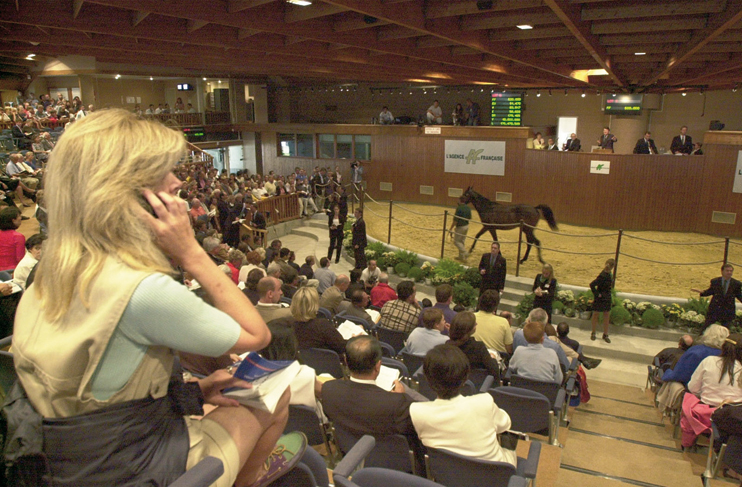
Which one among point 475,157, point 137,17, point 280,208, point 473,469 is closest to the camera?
point 473,469

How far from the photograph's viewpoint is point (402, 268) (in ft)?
36.6

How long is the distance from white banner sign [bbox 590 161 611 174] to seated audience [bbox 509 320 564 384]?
12209 millimetres

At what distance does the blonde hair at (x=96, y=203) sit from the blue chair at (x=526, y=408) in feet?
9.72

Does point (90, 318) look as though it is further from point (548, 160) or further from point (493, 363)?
point (548, 160)

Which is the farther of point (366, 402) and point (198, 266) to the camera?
point (366, 402)

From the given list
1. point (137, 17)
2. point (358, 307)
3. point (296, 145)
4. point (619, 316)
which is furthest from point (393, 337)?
point (296, 145)

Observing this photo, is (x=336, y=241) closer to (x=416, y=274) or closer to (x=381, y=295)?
(x=416, y=274)

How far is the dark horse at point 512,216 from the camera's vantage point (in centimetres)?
1135

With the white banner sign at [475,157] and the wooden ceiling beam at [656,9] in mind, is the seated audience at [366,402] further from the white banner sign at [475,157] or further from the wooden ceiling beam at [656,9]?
the white banner sign at [475,157]

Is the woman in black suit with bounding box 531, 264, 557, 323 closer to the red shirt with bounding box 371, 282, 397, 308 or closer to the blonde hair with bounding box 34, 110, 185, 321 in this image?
the red shirt with bounding box 371, 282, 397, 308

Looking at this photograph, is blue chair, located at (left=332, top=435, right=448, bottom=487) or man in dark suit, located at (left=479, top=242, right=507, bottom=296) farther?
man in dark suit, located at (left=479, top=242, right=507, bottom=296)

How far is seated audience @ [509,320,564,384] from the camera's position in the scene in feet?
14.7

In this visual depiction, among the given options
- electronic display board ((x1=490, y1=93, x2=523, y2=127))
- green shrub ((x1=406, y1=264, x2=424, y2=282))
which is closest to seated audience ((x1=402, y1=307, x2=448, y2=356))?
green shrub ((x1=406, y1=264, x2=424, y2=282))

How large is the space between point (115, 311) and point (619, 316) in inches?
353
